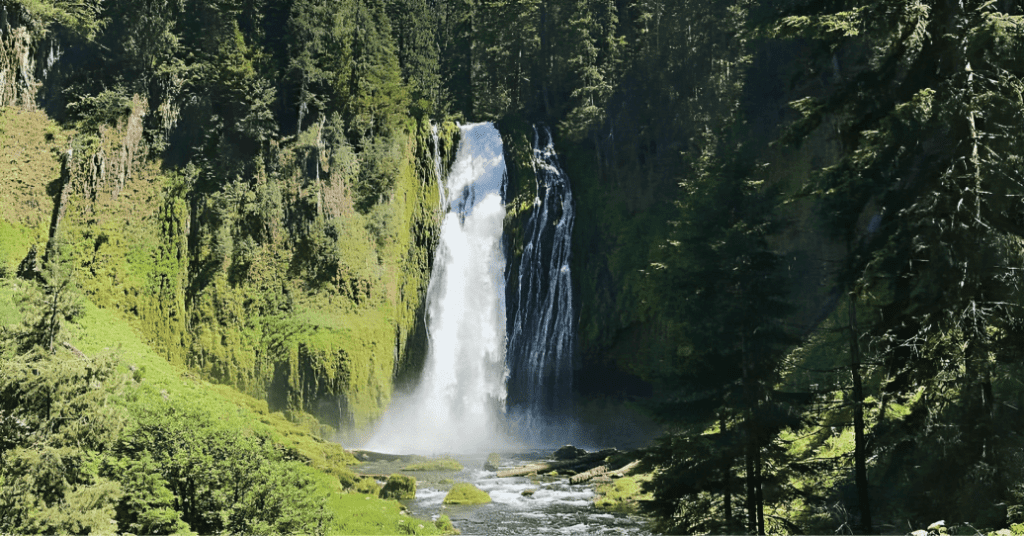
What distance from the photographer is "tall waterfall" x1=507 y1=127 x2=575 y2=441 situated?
37.9 metres

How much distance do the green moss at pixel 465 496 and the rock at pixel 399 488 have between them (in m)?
1.28

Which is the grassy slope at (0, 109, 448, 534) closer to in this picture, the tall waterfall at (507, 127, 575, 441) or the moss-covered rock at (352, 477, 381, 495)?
the moss-covered rock at (352, 477, 381, 495)

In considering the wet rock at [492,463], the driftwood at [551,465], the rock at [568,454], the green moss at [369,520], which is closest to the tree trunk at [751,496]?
the green moss at [369,520]

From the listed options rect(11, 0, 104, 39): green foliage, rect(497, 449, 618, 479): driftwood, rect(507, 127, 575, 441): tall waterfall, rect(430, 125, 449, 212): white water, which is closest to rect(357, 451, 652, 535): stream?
rect(497, 449, 618, 479): driftwood

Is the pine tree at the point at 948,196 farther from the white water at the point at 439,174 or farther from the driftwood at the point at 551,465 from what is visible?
the white water at the point at 439,174

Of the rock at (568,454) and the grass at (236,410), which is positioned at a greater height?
the grass at (236,410)

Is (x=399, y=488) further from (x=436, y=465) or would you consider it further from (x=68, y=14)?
(x=68, y=14)

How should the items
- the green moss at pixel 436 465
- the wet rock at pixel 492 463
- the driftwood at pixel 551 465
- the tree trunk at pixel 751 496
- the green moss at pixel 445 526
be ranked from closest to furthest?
the tree trunk at pixel 751 496, the green moss at pixel 445 526, the driftwood at pixel 551 465, the green moss at pixel 436 465, the wet rock at pixel 492 463

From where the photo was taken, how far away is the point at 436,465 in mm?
29047

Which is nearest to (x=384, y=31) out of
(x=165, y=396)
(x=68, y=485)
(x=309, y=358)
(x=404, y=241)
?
(x=404, y=241)

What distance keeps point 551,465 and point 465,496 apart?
6.77 metres

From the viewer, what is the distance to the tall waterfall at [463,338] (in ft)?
125

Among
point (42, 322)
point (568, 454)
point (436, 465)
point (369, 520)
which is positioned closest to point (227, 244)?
point (436, 465)

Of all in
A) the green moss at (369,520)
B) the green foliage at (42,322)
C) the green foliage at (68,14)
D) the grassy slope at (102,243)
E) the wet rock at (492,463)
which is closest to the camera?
the green foliage at (42,322)
